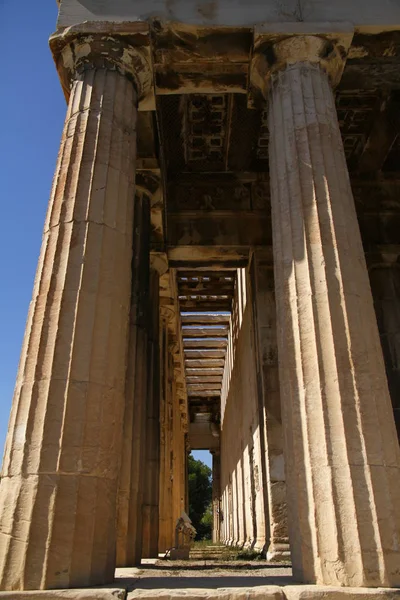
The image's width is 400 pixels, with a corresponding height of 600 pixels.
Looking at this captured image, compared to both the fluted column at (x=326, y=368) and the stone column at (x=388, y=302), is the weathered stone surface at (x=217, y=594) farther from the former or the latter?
the stone column at (x=388, y=302)

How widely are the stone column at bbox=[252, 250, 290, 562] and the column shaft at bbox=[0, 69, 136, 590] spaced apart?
6483mm

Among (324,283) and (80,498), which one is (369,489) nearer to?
(324,283)

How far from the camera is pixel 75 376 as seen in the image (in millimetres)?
6789

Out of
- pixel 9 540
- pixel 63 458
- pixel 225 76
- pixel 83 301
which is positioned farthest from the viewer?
pixel 225 76

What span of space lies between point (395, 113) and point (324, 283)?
870cm

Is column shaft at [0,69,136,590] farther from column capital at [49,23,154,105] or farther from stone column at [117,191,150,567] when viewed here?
stone column at [117,191,150,567]

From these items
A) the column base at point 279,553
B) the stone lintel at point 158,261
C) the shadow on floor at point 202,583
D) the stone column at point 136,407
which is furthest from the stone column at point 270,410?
the shadow on floor at point 202,583

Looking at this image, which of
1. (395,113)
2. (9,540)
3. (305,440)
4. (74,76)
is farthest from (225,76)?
(9,540)

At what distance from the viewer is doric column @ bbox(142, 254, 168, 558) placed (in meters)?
14.0

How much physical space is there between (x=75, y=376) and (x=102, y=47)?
5.95 metres

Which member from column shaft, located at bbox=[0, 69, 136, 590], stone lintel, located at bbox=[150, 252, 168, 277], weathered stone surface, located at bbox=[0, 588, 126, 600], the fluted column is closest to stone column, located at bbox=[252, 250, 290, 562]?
stone lintel, located at bbox=[150, 252, 168, 277]

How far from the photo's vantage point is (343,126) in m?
14.4

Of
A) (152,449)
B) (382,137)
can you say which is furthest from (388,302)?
(152,449)

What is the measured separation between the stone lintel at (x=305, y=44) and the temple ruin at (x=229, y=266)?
30 mm
